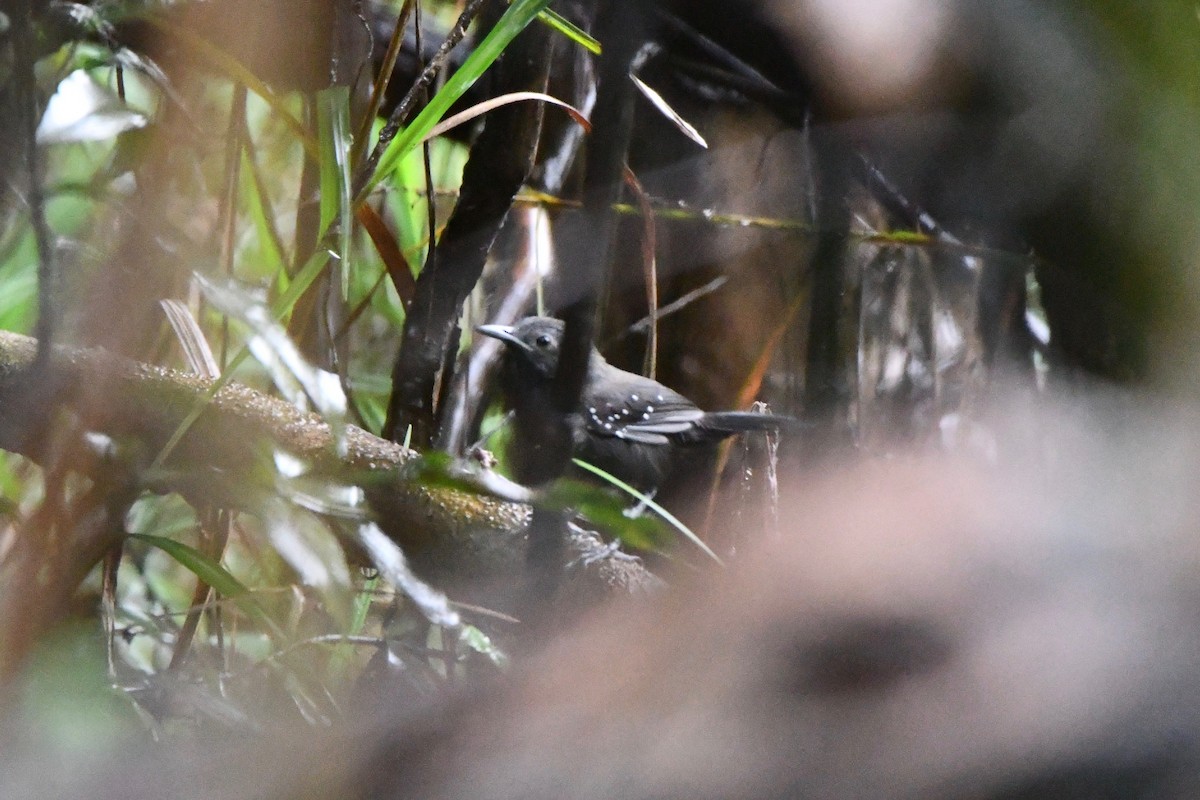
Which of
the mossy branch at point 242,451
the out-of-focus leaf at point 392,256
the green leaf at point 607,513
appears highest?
the out-of-focus leaf at point 392,256

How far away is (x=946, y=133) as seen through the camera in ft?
1.85

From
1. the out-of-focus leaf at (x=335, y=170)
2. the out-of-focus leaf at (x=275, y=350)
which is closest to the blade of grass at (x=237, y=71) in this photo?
the out-of-focus leaf at (x=335, y=170)

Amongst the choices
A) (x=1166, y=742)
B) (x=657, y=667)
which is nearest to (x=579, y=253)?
(x=657, y=667)

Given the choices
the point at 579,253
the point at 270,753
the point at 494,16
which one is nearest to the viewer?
the point at 270,753

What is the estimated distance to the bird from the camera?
0.62 metres

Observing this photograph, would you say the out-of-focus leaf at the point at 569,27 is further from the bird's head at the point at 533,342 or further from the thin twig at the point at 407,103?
the bird's head at the point at 533,342

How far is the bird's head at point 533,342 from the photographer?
59 cm

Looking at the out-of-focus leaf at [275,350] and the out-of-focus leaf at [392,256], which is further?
the out-of-focus leaf at [392,256]

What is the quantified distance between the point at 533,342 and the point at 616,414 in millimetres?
82

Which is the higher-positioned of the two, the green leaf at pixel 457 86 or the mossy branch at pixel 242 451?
the green leaf at pixel 457 86

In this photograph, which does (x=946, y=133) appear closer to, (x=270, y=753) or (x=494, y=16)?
(x=494, y=16)

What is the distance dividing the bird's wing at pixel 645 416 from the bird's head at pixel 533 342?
0.05m

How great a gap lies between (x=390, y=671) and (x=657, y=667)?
0.61 feet

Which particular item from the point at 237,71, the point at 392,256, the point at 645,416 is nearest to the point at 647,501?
the point at 645,416
